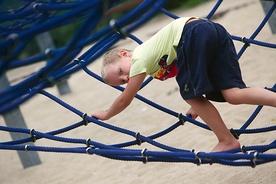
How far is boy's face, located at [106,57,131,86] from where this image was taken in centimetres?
259

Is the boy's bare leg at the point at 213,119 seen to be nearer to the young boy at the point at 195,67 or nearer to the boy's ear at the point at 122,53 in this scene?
the young boy at the point at 195,67

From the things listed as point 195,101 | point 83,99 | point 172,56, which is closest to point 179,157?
point 195,101

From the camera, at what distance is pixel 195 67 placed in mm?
2498

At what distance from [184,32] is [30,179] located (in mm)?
2119

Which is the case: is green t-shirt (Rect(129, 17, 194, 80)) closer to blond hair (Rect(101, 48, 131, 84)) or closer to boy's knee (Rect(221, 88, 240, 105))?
blond hair (Rect(101, 48, 131, 84))

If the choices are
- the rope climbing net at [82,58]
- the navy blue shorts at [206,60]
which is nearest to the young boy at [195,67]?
the navy blue shorts at [206,60]

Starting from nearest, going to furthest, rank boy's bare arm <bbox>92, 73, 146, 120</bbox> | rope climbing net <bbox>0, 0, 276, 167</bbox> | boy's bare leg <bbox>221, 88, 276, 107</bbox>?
1. rope climbing net <bbox>0, 0, 276, 167</bbox>
2. boy's bare leg <bbox>221, 88, 276, 107</bbox>
3. boy's bare arm <bbox>92, 73, 146, 120</bbox>

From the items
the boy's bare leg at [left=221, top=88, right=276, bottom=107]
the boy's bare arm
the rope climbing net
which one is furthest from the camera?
the boy's bare arm

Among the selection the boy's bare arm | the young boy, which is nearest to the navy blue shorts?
the young boy

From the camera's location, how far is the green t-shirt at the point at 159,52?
2561 mm

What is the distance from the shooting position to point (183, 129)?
4.26 m

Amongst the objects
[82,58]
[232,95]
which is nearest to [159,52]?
[232,95]

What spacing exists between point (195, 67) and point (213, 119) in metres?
0.24

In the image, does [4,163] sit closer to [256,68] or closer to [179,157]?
[256,68]
